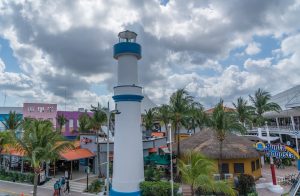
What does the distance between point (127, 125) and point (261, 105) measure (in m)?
43.6

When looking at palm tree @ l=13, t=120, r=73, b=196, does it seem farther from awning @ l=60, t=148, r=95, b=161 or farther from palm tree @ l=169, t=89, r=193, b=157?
palm tree @ l=169, t=89, r=193, b=157

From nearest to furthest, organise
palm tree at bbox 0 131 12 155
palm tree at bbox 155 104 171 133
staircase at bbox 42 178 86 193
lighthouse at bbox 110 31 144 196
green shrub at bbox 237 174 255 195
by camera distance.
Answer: lighthouse at bbox 110 31 144 196
green shrub at bbox 237 174 255 195
staircase at bbox 42 178 86 193
palm tree at bbox 0 131 12 155
palm tree at bbox 155 104 171 133

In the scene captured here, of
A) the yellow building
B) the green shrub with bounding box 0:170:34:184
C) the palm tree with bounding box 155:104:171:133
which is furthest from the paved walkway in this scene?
the green shrub with bounding box 0:170:34:184

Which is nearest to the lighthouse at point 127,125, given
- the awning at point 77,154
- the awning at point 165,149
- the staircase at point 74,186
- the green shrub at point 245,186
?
the staircase at point 74,186

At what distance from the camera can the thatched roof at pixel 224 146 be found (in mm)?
30000

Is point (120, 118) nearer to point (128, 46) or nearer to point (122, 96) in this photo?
point (122, 96)

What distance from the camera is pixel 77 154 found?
110 ft

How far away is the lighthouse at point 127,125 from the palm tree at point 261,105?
40563 millimetres

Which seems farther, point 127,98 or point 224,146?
point 224,146

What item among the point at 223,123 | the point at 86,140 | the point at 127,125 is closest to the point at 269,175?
the point at 223,123

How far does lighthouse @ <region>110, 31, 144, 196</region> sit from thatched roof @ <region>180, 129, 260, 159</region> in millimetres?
10559

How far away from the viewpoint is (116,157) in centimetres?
2386

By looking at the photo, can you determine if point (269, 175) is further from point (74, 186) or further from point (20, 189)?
point (20, 189)

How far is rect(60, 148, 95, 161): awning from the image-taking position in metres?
32.3
